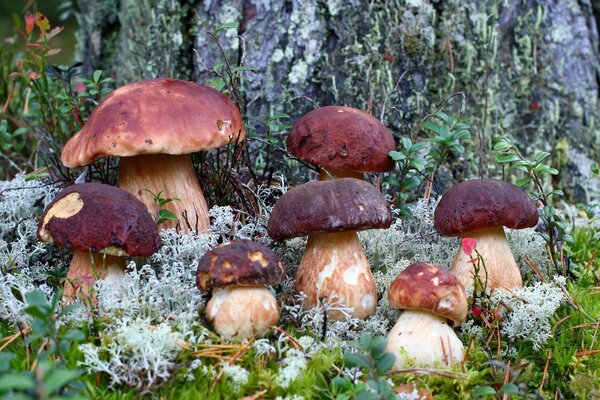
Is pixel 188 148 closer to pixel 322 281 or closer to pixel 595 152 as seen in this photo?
pixel 322 281

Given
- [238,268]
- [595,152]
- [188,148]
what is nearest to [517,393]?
[238,268]

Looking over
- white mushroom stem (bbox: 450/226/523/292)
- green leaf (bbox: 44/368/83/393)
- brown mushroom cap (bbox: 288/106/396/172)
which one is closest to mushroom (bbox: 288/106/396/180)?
brown mushroom cap (bbox: 288/106/396/172)

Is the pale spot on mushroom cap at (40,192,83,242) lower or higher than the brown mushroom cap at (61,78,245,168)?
lower

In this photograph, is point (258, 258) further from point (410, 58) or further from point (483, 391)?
point (410, 58)

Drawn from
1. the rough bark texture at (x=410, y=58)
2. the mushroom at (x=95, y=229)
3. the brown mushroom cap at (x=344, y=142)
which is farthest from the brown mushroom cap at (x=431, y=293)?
the rough bark texture at (x=410, y=58)

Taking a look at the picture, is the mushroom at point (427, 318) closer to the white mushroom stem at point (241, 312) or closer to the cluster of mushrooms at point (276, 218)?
the cluster of mushrooms at point (276, 218)

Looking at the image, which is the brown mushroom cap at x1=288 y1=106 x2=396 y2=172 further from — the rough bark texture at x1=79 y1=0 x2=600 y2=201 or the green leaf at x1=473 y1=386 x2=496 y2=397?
the green leaf at x1=473 y1=386 x2=496 y2=397
